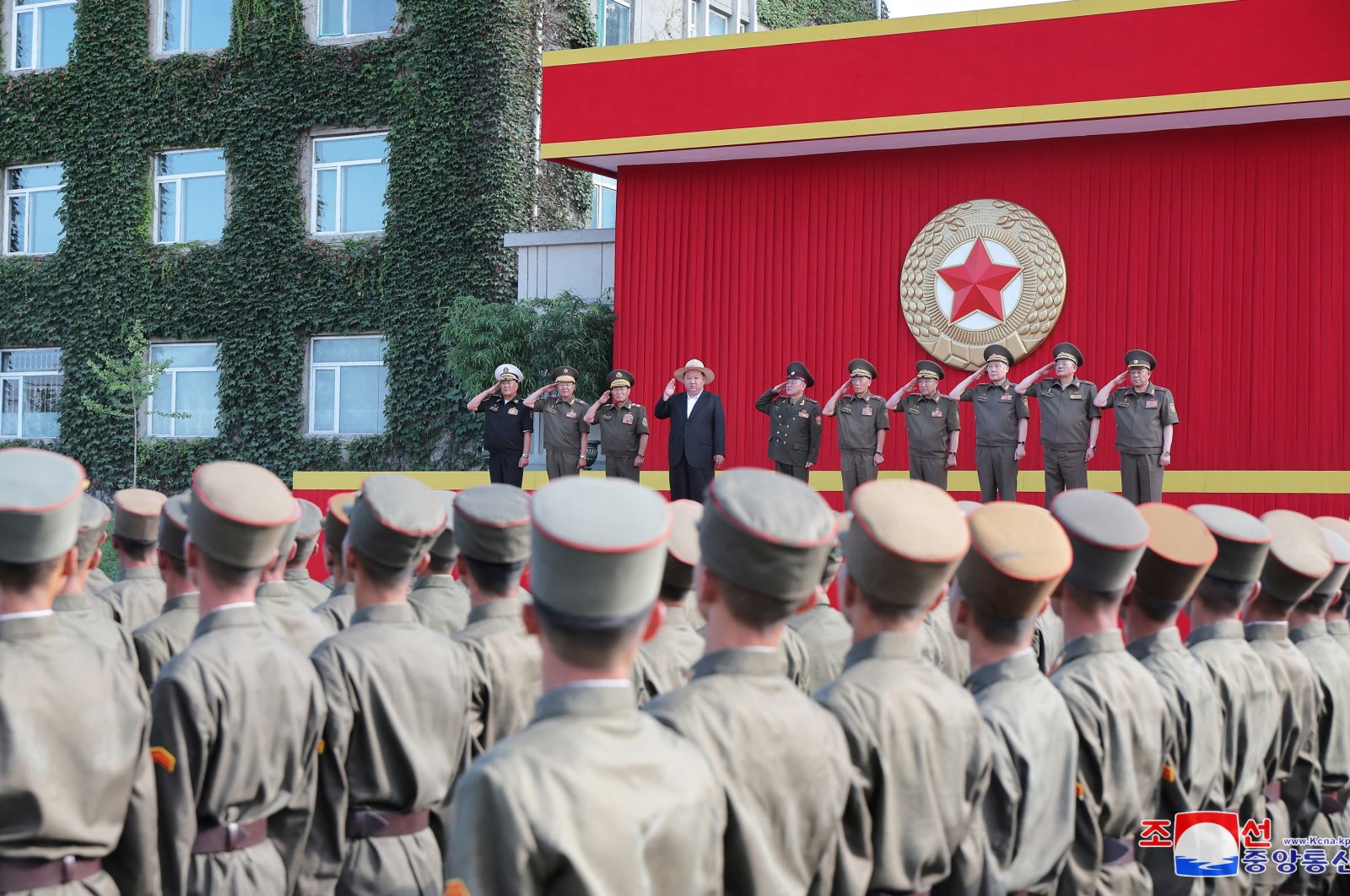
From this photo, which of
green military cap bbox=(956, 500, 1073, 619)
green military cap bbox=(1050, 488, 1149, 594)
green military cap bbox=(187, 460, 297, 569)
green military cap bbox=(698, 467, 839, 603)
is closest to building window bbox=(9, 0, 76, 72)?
green military cap bbox=(187, 460, 297, 569)

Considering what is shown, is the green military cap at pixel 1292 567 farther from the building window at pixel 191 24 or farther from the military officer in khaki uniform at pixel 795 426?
the building window at pixel 191 24

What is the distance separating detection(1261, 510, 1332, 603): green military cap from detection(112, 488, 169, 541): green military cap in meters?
3.79

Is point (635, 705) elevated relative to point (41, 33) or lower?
lower

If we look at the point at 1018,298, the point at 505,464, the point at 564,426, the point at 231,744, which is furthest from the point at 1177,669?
the point at 505,464

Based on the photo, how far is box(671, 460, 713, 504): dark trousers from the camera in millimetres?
13289

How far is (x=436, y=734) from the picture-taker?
348cm

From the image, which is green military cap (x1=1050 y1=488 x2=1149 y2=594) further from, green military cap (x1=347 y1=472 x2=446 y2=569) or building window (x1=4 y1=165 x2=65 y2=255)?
building window (x1=4 y1=165 x2=65 y2=255)

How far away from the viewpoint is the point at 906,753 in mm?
2818

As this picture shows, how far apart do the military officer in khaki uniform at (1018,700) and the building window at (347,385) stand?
1629 centimetres

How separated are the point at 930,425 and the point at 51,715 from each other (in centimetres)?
1057

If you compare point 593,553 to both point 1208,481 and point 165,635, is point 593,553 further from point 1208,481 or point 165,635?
point 1208,481

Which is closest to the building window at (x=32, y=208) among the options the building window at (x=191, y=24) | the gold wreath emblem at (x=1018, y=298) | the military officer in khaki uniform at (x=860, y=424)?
the building window at (x=191, y=24)

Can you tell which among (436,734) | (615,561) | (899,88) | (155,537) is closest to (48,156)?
(899,88)

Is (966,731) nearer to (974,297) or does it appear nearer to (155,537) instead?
(155,537)
